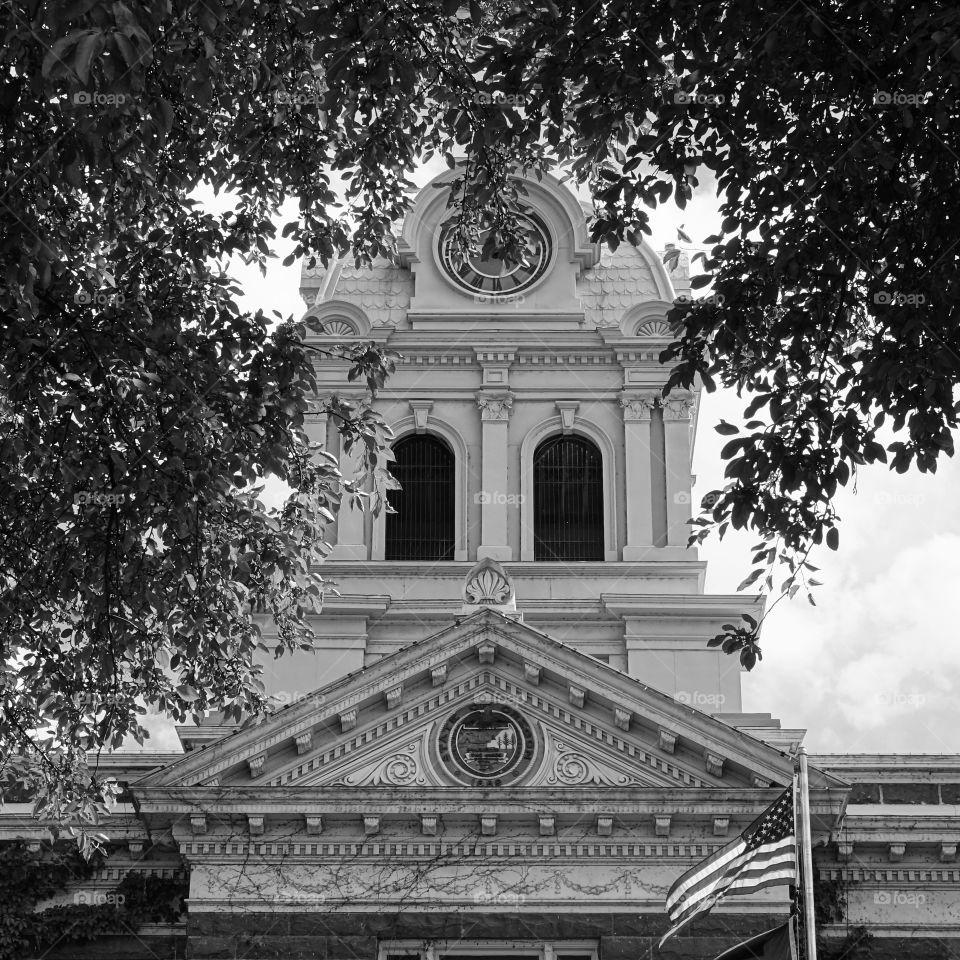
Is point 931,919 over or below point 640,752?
below

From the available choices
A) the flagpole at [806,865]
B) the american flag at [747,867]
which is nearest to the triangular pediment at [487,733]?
the american flag at [747,867]

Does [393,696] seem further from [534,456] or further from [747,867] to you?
[534,456]

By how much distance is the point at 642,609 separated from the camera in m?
32.4

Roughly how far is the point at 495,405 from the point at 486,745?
1200 centimetres

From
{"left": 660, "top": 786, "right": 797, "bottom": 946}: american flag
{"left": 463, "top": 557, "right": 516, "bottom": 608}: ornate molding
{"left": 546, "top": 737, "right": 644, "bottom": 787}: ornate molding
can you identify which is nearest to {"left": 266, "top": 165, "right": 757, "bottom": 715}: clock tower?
{"left": 463, "top": 557, "right": 516, "bottom": 608}: ornate molding

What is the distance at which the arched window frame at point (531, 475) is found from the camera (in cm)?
3359

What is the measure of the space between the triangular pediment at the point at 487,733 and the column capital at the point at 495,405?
1107 cm

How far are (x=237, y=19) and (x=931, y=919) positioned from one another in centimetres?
1448

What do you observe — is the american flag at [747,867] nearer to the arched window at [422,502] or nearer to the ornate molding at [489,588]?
the ornate molding at [489,588]

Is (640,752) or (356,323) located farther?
(356,323)

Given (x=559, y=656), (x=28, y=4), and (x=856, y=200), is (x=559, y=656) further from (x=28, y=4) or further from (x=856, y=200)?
(x=28, y=4)

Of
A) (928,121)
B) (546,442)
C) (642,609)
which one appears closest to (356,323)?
(546,442)

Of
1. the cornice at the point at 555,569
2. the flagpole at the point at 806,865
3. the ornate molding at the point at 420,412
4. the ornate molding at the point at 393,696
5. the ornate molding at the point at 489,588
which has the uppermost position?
the ornate molding at the point at 420,412

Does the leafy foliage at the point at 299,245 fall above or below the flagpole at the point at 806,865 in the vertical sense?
above
